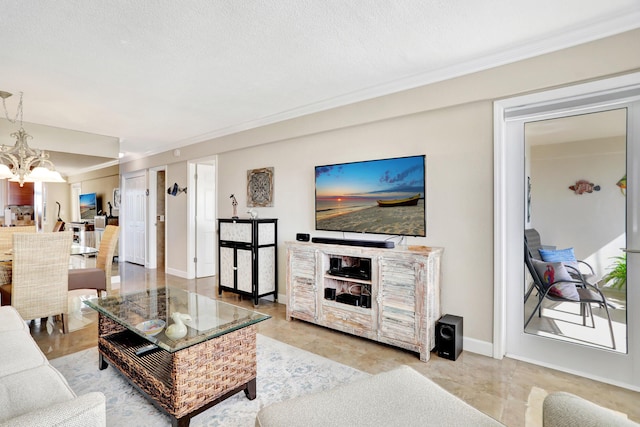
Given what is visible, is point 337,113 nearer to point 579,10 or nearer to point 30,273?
point 579,10

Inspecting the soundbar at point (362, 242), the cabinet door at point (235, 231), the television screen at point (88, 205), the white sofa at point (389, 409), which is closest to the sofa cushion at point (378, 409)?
the white sofa at point (389, 409)

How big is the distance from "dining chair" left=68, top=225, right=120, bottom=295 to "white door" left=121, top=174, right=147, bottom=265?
9.19 ft

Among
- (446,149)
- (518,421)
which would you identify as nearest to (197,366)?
(518,421)

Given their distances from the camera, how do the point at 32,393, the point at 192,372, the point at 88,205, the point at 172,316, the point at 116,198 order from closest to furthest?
1. the point at 32,393
2. the point at 192,372
3. the point at 172,316
4. the point at 116,198
5. the point at 88,205

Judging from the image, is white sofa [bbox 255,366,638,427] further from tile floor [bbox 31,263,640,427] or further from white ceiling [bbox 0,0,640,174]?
white ceiling [bbox 0,0,640,174]

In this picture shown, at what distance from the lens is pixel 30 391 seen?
1.29 meters

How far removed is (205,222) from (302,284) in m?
3.12

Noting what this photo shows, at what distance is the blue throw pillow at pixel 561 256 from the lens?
2434mm

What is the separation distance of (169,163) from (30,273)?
10.9 ft

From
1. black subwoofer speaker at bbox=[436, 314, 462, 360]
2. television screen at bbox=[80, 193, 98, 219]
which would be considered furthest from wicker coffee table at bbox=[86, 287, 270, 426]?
television screen at bbox=[80, 193, 98, 219]

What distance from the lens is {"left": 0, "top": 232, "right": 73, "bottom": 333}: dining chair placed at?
2857mm

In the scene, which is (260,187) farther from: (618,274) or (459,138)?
(618,274)

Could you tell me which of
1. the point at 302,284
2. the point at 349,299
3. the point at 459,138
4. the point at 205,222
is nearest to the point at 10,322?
the point at 302,284

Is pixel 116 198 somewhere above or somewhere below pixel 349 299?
above
